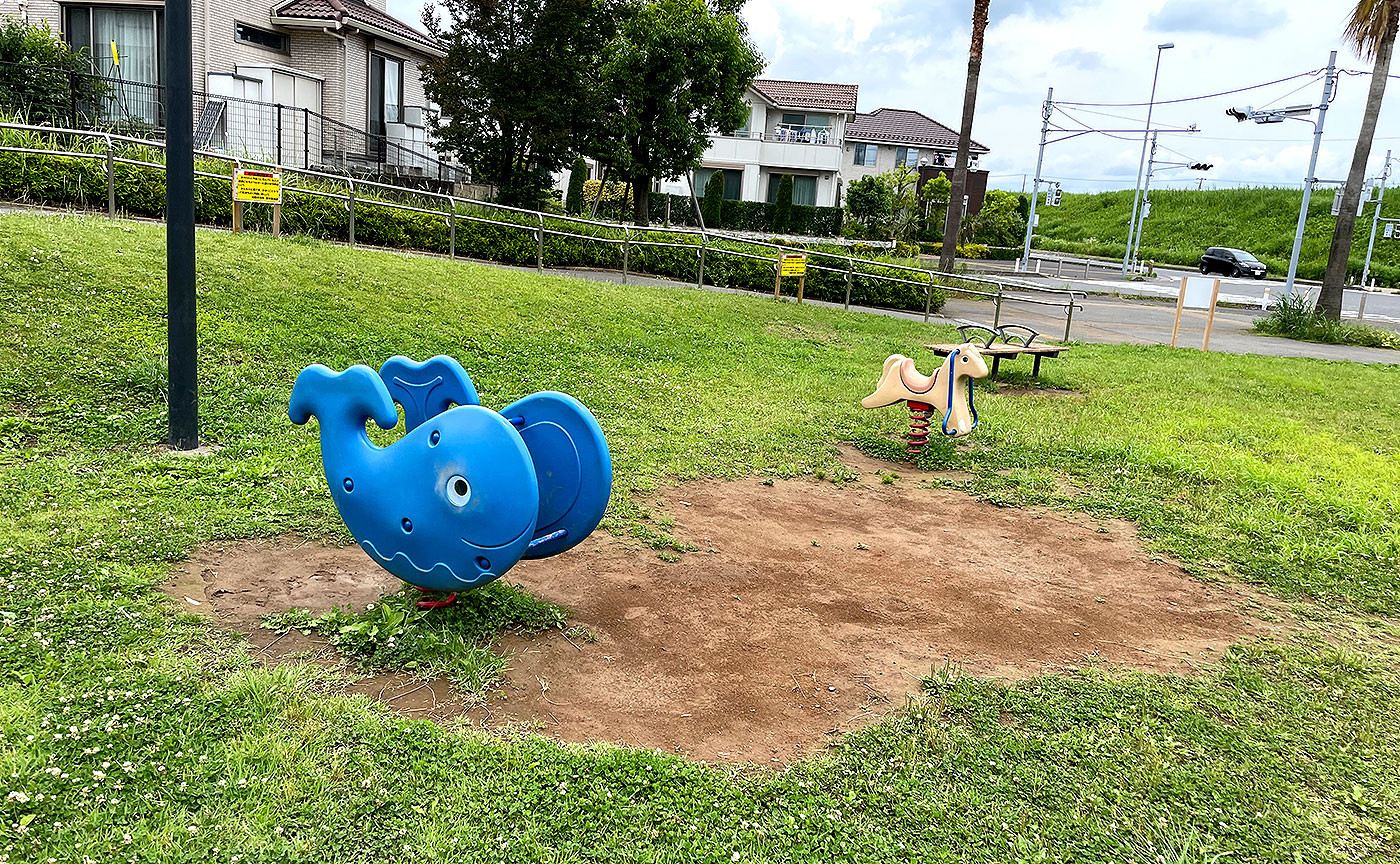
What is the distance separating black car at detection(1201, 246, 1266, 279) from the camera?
45375 mm

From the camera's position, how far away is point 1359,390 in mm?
13406

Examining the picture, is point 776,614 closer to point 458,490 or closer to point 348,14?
point 458,490

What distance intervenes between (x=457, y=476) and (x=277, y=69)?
798 inches

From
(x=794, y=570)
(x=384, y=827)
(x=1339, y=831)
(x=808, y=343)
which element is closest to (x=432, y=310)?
(x=808, y=343)

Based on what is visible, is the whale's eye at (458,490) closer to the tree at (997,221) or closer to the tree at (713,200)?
the tree at (713,200)

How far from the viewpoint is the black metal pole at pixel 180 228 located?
20.2ft

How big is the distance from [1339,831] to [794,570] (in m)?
2.90

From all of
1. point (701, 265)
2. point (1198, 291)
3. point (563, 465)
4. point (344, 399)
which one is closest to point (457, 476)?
point (563, 465)

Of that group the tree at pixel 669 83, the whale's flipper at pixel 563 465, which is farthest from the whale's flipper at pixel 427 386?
the tree at pixel 669 83

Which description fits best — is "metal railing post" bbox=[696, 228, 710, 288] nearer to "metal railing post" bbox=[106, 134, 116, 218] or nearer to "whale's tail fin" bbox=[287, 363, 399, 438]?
"metal railing post" bbox=[106, 134, 116, 218]

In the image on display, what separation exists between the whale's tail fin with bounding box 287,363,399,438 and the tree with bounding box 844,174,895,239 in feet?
122

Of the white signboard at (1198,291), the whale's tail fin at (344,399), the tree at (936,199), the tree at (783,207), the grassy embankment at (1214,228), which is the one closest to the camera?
the whale's tail fin at (344,399)

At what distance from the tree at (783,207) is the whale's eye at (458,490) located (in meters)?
39.0

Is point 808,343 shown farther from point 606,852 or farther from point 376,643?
point 606,852
